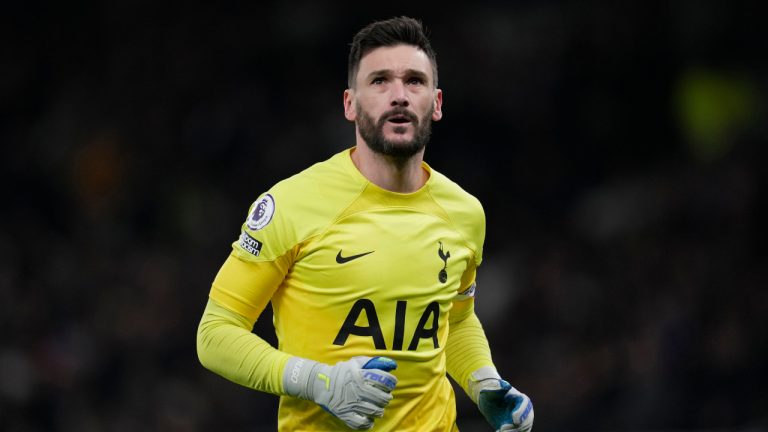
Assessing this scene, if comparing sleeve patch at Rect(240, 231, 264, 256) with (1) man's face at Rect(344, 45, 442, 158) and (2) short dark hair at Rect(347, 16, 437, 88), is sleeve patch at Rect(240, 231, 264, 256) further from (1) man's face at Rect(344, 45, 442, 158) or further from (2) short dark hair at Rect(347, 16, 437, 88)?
(2) short dark hair at Rect(347, 16, 437, 88)

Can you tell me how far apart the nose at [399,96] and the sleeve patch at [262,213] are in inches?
20.1

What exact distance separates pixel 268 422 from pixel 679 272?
3.25 m

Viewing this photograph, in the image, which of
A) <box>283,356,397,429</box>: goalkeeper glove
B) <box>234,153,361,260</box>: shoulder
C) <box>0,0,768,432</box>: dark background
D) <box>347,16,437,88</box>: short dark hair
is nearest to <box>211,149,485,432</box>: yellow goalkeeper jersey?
<box>234,153,361,260</box>: shoulder

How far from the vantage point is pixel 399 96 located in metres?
4.18

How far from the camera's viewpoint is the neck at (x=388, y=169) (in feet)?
14.1

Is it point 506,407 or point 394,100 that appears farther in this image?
point 506,407

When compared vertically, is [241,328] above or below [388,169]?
below

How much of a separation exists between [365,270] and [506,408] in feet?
2.29

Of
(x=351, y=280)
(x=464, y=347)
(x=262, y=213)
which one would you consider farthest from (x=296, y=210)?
(x=464, y=347)

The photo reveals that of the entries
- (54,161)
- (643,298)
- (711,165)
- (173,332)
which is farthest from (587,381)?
(54,161)

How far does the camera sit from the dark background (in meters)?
9.26

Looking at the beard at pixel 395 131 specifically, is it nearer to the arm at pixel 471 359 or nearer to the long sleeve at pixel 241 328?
the long sleeve at pixel 241 328

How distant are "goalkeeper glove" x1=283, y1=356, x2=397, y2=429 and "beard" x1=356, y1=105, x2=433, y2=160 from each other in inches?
29.5

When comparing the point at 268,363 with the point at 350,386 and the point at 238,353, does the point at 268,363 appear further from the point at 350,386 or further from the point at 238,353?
the point at 350,386
